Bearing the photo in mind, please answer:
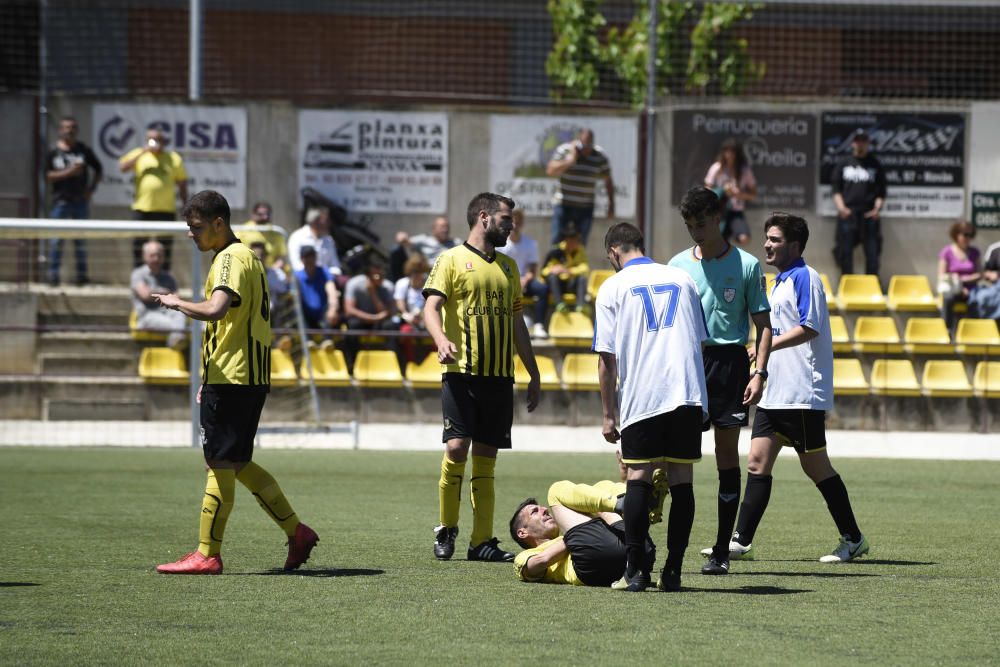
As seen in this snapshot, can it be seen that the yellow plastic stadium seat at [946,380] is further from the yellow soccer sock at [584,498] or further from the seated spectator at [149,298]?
the yellow soccer sock at [584,498]

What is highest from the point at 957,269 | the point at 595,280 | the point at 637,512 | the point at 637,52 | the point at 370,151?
the point at 637,52

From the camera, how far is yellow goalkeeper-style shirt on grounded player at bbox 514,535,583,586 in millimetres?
7398

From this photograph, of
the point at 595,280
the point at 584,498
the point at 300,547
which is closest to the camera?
the point at 584,498

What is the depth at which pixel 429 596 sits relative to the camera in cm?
688

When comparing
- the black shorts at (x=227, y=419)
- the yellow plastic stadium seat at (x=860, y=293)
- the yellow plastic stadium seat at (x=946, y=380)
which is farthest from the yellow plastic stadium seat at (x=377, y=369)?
the black shorts at (x=227, y=419)

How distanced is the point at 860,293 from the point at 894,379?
1.97 m

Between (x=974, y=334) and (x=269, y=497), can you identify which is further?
(x=974, y=334)

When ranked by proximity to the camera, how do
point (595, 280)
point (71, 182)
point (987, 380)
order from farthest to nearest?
point (71, 182)
point (595, 280)
point (987, 380)

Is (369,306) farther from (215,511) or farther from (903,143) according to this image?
(215,511)

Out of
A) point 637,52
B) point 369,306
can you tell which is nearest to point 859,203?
point 637,52

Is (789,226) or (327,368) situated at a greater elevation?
(789,226)

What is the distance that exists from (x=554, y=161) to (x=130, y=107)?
6170mm

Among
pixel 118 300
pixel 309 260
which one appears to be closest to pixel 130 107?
pixel 118 300

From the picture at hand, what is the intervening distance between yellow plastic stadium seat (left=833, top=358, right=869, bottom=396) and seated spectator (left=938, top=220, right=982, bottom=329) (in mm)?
2145
